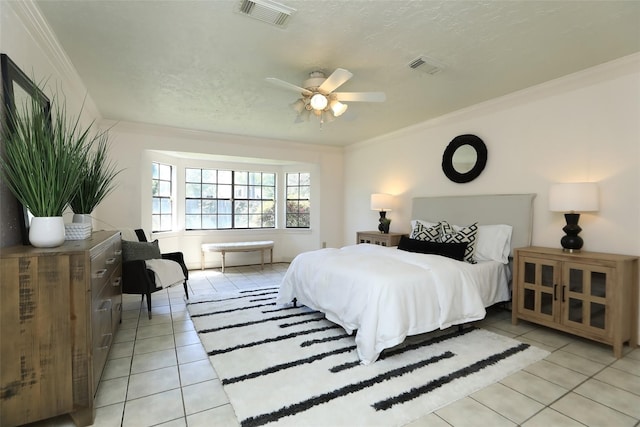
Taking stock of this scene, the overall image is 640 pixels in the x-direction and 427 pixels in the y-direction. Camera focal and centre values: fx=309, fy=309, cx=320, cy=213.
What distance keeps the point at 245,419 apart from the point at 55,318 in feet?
3.81

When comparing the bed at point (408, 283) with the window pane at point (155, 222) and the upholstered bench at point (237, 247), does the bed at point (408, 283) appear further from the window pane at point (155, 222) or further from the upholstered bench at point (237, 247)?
the window pane at point (155, 222)

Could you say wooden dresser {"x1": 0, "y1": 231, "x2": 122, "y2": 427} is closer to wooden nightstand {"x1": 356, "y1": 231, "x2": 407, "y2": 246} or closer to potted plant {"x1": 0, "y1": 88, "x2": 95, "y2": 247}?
potted plant {"x1": 0, "y1": 88, "x2": 95, "y2": 247}

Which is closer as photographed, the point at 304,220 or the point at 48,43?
the point at 48,43

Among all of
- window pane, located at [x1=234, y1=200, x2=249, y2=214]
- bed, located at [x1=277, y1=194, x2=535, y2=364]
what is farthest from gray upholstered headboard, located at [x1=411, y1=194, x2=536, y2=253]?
window pane, located at [x1=234, y1=200, x2=249, y2=214]

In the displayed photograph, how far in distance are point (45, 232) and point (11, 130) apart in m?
0.65

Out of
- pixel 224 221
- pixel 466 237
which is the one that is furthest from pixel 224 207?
pixel 466 237

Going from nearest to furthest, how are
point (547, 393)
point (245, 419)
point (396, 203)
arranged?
point (245, 419)
point (547, 393)
point (396, 203)

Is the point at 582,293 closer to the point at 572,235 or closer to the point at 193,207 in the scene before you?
the point at 572,235

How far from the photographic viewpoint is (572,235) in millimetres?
2967

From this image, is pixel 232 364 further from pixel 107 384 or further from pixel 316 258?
pixel 316 258

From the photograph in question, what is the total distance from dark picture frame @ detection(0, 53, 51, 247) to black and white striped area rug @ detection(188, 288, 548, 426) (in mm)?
1552

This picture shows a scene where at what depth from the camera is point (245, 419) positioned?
5.81ft

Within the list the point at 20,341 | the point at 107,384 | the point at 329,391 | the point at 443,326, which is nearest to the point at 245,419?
the point at 329,391

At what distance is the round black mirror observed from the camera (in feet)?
13.0
